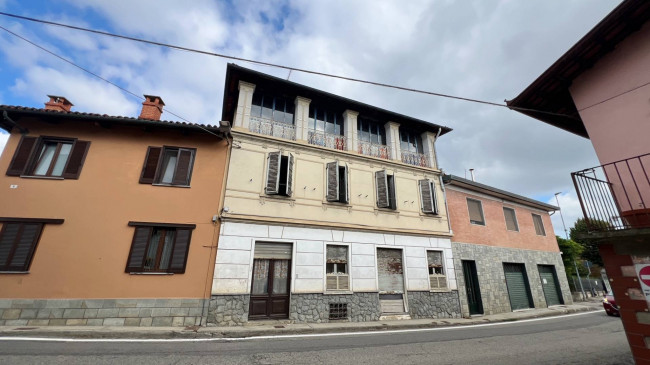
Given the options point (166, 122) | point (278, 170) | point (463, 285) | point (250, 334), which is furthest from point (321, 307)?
point (166, 122)

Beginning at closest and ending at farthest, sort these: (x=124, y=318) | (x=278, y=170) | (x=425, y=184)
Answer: (x=124, y=318) < (x=278, y=170) < (x=425, y=184)

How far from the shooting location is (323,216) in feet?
36.0

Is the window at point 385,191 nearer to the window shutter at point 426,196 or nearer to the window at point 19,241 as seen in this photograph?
the window shutter at point 426,196

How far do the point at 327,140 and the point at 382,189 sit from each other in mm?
3457

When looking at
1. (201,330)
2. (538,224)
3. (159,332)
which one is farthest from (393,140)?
(538,224)

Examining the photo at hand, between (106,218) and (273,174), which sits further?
(273,174)

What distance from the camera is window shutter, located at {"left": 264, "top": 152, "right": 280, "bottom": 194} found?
1038 cm

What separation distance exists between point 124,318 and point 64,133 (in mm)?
6991

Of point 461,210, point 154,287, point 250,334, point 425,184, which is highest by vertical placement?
point 425,184

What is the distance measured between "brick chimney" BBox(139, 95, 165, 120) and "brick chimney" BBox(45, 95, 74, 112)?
276 cm

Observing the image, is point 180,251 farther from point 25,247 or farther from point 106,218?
point 25,247

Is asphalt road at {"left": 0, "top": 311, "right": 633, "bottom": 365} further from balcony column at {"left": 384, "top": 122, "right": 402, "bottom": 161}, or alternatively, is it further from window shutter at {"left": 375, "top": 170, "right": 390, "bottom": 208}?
balcony column at {"left": 384, "top": 122, "right": 402, "bottom": 161}

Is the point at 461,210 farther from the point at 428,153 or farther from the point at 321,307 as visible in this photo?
the point at 321,307

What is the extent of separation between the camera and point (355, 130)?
13125mm
